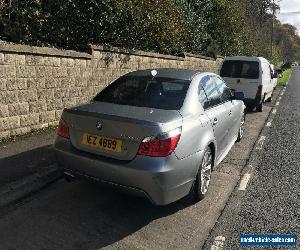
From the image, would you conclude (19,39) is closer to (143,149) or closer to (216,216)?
(143,149)

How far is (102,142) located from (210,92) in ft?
6.83

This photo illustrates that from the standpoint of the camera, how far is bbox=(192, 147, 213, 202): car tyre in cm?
456

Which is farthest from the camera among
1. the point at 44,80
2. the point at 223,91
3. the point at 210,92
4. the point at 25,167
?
the point at 44,80

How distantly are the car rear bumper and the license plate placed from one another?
0.12 meters

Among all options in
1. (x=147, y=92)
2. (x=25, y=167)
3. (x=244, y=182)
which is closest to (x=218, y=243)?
(x=244, y=182)

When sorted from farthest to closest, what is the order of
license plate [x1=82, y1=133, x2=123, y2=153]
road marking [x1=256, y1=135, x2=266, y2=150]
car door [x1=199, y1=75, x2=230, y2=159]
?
road marking [x1=256, y1=135, x2=266, y2=150]
car door [x1=199, y1=75, x2=230, y2=159]
license plate [x1=82, y1=133, x2=123, y2=153]

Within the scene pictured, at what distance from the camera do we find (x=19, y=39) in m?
7.45

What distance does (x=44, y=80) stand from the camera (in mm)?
7125

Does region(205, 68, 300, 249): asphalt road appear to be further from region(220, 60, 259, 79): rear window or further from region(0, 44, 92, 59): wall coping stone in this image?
region(220, 60, 259, 79): rear window

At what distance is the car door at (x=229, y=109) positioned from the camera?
6.02 meters

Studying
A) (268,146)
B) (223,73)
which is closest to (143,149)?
(268,146)

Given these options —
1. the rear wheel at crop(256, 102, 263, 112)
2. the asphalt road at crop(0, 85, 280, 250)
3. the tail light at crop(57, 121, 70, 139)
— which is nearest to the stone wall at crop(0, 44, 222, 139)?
the asphalt road at crop(0, 85, 280, 250)

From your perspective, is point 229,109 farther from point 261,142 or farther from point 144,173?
point 144,173

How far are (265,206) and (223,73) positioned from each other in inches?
327
